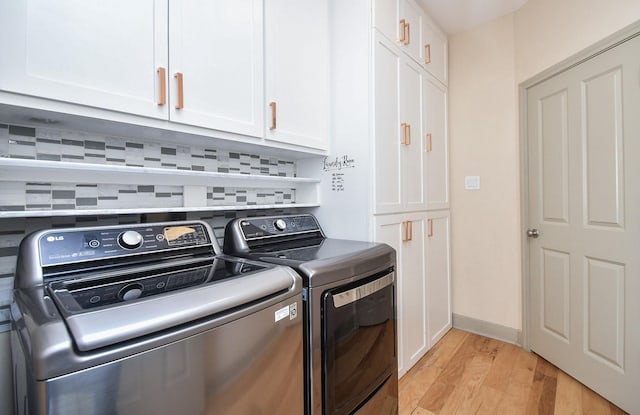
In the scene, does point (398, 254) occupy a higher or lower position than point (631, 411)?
higher

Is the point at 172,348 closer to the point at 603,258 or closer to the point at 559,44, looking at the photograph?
the point at 603,258

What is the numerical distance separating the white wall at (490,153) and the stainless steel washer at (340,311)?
1493 mm

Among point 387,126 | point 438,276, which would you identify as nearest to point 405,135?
point 387,126

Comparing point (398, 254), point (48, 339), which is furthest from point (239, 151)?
point (48, 339)

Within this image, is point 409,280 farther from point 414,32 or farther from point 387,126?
point 414,32

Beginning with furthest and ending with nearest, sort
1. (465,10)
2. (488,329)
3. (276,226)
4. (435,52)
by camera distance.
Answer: (488,329) → (435,52) → (465,10) → (276,226)

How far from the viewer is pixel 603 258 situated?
5.98 feet

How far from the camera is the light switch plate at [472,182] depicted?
2641 mm

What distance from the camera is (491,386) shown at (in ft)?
6.34

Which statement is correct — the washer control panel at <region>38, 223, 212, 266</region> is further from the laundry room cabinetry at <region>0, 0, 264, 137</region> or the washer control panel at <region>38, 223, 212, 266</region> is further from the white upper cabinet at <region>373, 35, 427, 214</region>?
the white upper cabinet at <region>373, 35, 427, 214</region>

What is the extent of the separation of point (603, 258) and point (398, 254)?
1198mm

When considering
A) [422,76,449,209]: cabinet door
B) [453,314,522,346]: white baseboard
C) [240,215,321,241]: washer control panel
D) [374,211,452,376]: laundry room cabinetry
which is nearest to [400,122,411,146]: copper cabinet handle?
[422,76,449,209]: cabinet door

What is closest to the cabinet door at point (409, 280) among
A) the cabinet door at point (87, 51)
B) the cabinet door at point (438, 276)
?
the cabinet door at point (438, 276)

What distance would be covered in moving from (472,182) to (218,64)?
2250 mm
